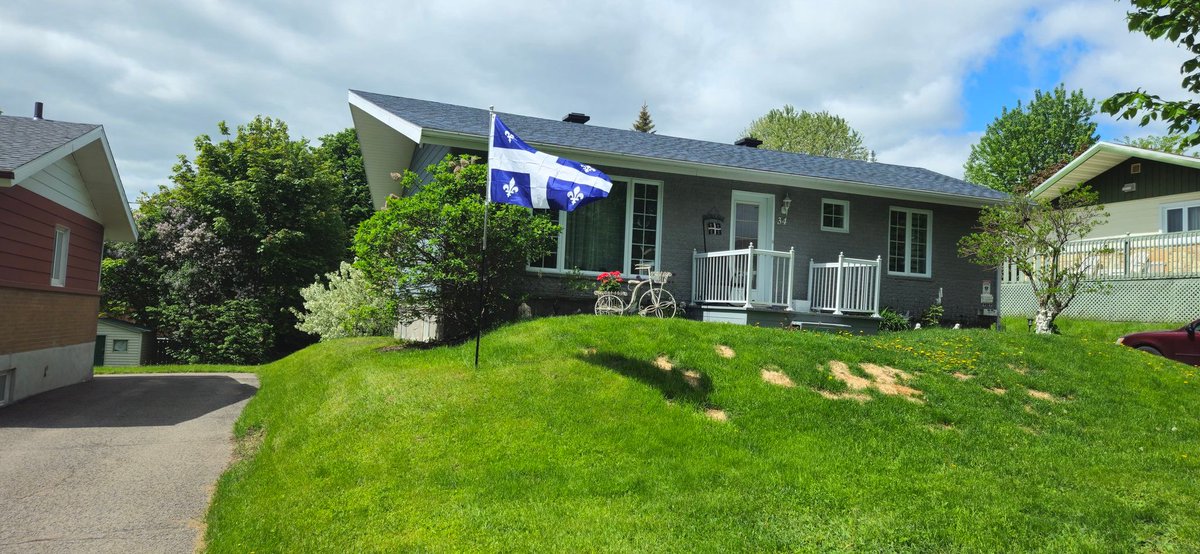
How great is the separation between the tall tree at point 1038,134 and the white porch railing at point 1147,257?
2480 centimetres

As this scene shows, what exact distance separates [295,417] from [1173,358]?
541 inches

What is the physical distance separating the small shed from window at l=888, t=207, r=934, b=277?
2347cm

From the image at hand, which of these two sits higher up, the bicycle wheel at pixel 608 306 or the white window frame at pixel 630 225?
the white window frame at pixel 630 225

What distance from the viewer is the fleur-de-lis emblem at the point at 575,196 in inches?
319

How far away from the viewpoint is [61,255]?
41.2 ft

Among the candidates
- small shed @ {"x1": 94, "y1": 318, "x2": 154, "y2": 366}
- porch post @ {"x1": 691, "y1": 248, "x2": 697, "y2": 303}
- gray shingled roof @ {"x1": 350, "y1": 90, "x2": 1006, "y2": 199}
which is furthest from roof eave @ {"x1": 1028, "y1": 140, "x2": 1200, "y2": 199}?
small shed @ {"x1": 94, "y1": 318, "x2": 154, "y2": 366}

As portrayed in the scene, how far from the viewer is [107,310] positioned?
26.0 meters

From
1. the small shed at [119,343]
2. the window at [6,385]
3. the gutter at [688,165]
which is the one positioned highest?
the gutter at [688,165]

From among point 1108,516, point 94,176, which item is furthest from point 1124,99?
point 94,176

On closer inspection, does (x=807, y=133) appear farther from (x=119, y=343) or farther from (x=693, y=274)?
(x=119, y=343)

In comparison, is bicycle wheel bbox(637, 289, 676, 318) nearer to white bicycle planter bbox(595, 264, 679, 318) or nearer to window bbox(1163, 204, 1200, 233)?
white bicycle planter bbox(595, 264, 679, 318)

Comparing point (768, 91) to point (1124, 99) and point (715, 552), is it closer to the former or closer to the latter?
point (1124, 99)

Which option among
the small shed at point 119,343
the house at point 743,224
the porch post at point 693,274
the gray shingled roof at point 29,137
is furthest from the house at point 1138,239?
the small shed at point 119,343

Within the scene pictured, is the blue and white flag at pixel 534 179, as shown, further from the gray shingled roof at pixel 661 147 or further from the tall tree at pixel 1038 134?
the tall tree at pixel 1038 134
